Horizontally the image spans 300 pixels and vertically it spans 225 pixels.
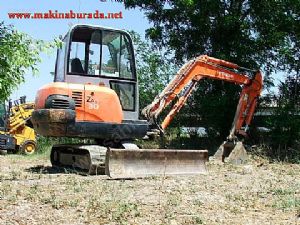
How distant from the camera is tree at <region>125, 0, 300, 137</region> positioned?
15.1 m

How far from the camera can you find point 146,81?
20.2 meters

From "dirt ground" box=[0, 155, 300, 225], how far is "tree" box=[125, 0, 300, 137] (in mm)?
6512

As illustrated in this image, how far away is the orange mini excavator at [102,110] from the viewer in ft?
30.9

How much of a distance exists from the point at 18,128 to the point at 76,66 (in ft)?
35.5

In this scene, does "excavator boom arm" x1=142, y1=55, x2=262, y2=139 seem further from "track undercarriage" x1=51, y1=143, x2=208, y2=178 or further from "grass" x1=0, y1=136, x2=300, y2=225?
"grass" x1=0, y1=136, x2=300, y2=225

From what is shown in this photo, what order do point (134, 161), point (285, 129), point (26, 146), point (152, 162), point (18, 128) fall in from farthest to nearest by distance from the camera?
1. point (18, 128)
2. point (26, 146)
3. point (285, 129)
4. point (152, 162)
5. point (134, 161)

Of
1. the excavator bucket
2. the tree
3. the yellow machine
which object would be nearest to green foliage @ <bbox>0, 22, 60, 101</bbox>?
the excavator bucket

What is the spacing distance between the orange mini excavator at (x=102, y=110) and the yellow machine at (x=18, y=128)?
30.1ft

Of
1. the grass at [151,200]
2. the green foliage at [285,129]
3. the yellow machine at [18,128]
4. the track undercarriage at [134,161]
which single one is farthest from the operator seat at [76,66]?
the yellow machine at [18,128]

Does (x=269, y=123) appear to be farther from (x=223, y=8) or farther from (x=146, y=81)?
(x=146, y=81)

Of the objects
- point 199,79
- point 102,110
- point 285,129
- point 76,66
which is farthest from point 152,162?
point 285,129

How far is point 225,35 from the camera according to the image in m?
15.4

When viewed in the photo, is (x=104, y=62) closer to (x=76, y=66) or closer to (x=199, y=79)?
(x=76, y=66)

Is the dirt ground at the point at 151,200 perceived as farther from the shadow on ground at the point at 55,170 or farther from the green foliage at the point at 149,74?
the green foliage at the point at 149,74
